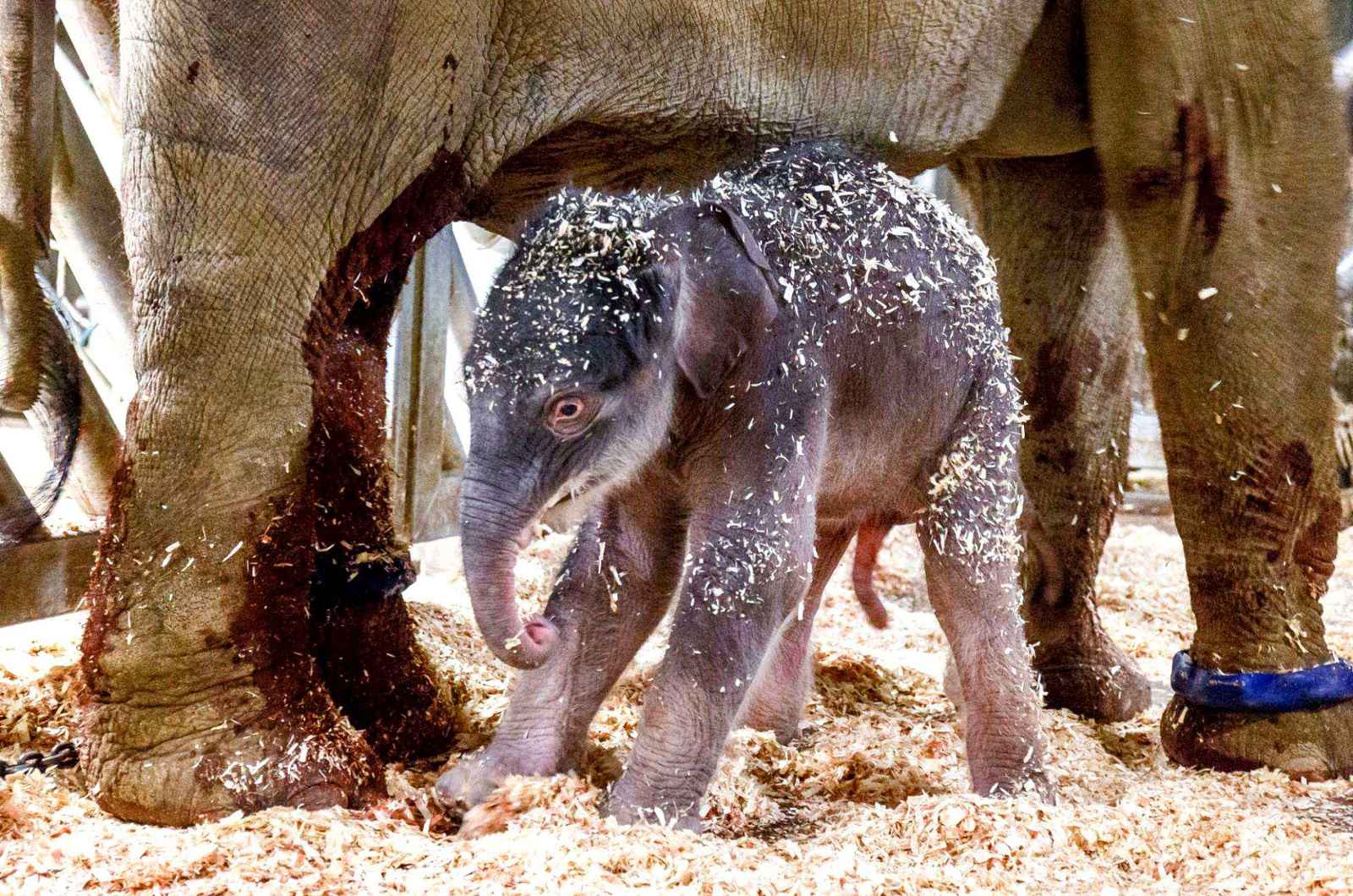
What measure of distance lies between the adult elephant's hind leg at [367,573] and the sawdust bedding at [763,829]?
0.42 ft

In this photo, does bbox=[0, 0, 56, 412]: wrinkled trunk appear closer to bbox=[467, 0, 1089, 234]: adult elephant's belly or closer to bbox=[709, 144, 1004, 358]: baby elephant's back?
bbox=[467, 0, 1089, 234]: adult elephant's belly

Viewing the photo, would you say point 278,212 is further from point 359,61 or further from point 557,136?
point 557,136

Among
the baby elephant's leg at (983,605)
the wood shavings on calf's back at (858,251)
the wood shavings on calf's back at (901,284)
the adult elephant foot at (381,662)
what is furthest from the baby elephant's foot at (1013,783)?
the adult elephant foot at (381,662)

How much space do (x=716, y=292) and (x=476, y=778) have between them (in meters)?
0.91

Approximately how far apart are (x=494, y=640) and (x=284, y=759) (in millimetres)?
489

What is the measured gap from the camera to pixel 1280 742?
3316 mm

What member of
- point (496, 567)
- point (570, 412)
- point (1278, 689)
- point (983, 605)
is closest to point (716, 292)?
point (570, 412)

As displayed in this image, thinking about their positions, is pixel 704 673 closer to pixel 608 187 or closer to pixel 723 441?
pixel 723 441

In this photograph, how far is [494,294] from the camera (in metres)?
2.37

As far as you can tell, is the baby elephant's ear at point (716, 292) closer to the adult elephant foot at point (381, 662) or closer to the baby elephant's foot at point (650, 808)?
the baby elephant's foot at point (650, 808)

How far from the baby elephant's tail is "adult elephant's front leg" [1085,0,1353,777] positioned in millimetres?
674

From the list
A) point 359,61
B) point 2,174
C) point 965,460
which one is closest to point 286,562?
point 359,61

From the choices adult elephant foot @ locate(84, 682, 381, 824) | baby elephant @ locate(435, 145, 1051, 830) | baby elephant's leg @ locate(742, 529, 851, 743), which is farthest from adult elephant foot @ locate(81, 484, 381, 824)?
baby elephant's leg @ locate(742, 529, 851, 743)

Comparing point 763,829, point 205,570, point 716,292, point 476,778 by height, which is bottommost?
point 763,829
